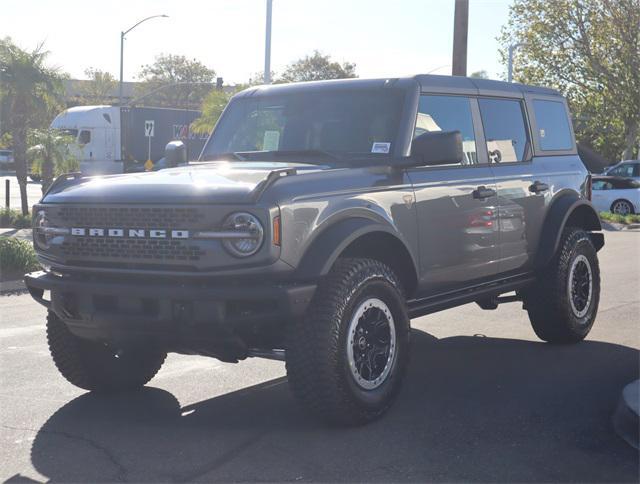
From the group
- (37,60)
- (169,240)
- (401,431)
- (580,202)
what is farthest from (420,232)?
(37,60)

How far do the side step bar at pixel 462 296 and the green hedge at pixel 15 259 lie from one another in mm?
6732

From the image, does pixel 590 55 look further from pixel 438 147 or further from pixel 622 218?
pixel 438 147

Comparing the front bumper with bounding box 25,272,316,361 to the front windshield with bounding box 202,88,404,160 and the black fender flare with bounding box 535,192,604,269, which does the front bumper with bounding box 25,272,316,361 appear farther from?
the black fender flare with bounding box 535,192,604,269

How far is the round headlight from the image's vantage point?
4992 mm

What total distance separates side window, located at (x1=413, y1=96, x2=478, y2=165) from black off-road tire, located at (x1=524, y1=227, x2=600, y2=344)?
4.28 ft

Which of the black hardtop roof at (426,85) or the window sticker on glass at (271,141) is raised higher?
the black hardtop roof at (426,85)

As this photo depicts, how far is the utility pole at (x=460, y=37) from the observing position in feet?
57.8

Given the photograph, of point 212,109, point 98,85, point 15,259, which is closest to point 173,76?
point 98,85

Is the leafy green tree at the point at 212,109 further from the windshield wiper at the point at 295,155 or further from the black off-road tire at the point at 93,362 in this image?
the black off-road tire at the point at 93,362

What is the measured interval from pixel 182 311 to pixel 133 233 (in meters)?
0.55

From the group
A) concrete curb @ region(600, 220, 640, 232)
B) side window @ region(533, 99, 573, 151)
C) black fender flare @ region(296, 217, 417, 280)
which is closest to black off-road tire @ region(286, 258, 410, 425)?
black fender flare @ region(296, 217, 417, 280)

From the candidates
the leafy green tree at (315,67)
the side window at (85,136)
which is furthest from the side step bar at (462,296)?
the leafy green tree at (315,67)

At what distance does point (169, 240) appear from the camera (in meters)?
5.11

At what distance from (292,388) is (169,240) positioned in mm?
1009
